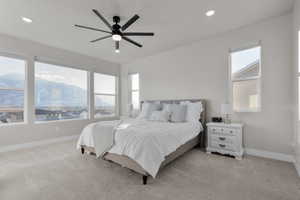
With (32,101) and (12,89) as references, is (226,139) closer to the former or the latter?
(32,101)

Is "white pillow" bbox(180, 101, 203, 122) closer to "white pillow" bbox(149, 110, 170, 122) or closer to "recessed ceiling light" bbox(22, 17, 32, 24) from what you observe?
"white pillow" bbox(149, 110, 170, 122)

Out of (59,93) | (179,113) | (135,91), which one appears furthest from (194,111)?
(59,93)

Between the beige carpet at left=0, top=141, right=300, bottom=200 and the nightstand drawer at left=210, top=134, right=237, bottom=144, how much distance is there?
0.35 metres

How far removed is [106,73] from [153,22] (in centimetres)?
327

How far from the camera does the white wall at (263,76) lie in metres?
2.68

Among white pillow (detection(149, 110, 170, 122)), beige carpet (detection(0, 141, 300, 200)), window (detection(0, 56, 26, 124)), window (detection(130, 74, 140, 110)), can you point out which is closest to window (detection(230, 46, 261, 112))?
beige carpet (detection(0, 141, 300, 200))

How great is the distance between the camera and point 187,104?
11.9ft

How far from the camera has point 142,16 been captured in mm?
2660

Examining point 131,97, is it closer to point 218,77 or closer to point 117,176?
point 218,77

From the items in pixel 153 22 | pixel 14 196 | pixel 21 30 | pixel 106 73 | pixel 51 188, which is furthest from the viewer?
pixel 106 73

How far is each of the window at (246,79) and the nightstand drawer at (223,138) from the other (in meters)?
0.75

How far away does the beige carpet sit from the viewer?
1698mm

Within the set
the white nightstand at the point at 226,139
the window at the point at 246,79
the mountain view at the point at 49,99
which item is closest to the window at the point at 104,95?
the mountain view at the point at 49,99

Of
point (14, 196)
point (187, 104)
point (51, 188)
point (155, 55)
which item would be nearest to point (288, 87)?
point (187, 104)
